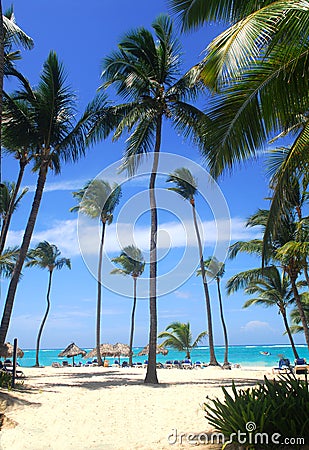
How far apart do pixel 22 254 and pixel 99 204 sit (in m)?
16.9

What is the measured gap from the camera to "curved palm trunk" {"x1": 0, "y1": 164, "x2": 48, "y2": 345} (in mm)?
11486

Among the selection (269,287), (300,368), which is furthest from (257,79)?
(269,287)

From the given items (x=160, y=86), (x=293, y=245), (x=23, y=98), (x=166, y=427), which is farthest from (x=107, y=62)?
(x=166, y=427)

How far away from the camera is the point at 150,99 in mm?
13367

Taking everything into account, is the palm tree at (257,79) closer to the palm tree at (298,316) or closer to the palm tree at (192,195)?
the palm tree at (192,195)

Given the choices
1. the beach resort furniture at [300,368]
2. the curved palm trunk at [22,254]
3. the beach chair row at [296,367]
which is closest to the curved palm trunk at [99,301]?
the beach chair row at [296,367]

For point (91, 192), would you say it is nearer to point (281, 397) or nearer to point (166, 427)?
point (166, 427)

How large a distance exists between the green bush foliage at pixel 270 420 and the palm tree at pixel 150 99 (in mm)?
7998

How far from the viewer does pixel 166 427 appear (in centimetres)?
670

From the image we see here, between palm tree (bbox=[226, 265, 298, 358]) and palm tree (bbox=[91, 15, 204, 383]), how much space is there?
32.0 ft

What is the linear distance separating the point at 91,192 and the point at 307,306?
17.2 metres

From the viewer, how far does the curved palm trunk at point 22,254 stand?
11.5m

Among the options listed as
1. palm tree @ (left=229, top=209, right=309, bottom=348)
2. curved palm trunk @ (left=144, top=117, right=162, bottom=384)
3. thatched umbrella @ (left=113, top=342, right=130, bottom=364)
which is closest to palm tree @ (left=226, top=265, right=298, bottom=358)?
palm tree @ (left=229, top=209, right=309, bottom=348)

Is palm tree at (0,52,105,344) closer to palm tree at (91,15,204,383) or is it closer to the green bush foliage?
palm tree at (91,15,204,383)
